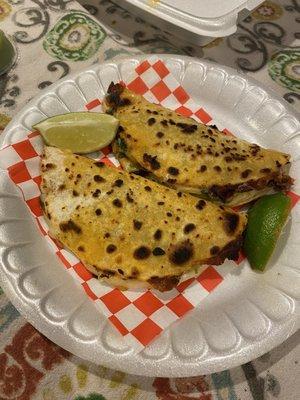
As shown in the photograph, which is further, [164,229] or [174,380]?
[164,229]

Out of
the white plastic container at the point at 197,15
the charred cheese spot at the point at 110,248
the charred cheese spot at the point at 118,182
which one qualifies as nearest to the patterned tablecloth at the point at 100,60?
the white plastic container at the point at 197,15

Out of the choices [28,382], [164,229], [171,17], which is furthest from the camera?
[171,17]

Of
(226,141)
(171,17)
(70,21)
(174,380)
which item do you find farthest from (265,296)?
(70,21)

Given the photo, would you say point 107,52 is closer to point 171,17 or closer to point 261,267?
point 171,17

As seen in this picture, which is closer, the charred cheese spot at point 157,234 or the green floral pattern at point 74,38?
the charred cheese spot at point 157,234

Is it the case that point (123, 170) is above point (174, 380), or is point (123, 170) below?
above

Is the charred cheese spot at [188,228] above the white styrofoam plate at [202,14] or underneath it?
underneath

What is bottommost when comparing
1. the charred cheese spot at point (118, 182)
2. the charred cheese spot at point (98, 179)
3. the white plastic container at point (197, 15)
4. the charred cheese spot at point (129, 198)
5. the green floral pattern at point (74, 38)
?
the charred cheese spot at point (129, 198)

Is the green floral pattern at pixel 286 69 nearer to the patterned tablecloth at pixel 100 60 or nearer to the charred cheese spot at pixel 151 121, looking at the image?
the patterned tablecloth at pixel 100 60
